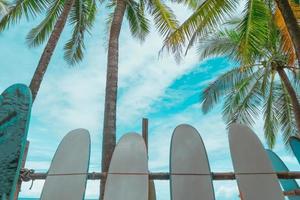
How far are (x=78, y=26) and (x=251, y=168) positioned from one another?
16.7 ft

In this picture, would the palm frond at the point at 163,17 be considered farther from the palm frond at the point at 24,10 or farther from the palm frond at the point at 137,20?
the palm frond at the point at 24,10

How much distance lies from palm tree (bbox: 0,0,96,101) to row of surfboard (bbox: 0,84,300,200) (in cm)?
260

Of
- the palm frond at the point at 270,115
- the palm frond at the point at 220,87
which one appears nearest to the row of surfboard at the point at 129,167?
the palm frond at the point at 220,87

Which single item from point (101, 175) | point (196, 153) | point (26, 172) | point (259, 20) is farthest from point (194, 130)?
point (259, 20)

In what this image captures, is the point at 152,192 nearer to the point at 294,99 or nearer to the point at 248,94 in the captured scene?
the point at 294,99

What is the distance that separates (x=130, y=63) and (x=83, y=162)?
19.0 ft

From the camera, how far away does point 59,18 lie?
473 centimetres

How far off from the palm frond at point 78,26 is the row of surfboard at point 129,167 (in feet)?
12.8

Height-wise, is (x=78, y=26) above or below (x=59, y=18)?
above

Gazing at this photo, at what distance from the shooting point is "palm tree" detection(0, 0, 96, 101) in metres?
5.03

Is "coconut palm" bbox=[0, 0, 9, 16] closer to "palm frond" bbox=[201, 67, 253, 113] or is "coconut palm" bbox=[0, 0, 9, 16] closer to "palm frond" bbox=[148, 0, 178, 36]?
"palm frond" bbox=[148, 0, 178, 36]

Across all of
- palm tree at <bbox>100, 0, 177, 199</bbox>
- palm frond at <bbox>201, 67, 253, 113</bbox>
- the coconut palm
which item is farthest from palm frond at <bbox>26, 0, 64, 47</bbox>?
palm frond at <bbox>201, 67, 253, 113</bbox>

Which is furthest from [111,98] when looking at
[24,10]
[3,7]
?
[3,7]

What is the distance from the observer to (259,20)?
3842 millimetres
